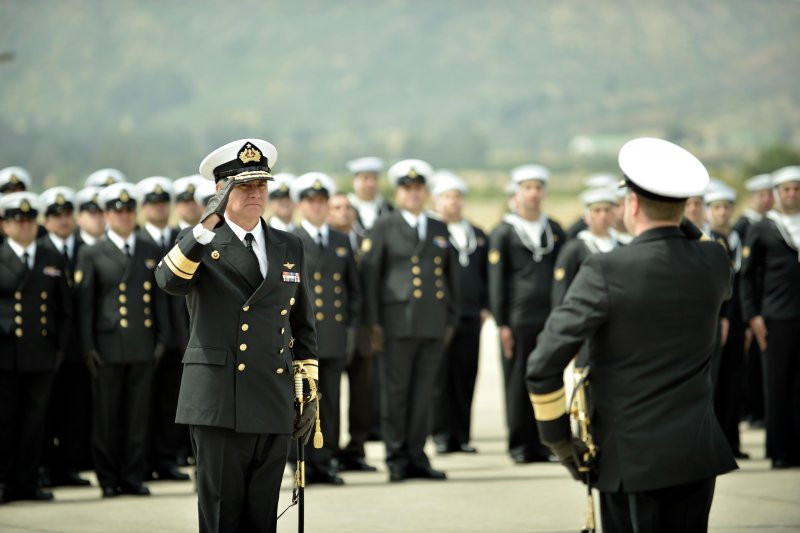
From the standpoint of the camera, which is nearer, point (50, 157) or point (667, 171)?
point (667, 171)

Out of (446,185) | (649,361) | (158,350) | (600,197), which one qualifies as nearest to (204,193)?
(158,350)

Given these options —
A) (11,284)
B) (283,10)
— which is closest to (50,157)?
(283,10)

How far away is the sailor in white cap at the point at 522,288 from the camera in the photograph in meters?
11.0

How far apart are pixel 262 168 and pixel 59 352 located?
13.4ft

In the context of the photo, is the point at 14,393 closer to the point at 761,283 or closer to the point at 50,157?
the point at 761,283

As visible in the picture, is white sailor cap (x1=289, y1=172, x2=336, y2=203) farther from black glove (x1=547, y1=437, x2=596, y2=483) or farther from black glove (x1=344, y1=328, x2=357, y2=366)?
black glove (x1=547, y1=437, x2=596, y2=483)

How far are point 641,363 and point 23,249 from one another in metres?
5.98

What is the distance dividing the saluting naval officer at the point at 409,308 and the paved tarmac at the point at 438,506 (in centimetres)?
43

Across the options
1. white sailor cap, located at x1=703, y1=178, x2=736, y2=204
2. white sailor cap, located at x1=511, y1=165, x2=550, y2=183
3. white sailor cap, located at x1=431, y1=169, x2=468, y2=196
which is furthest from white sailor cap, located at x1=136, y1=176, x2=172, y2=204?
white sailor cap, located at x1=703, y1=178, x2=736, y2=204

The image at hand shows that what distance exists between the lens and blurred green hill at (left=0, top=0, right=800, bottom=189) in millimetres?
124312

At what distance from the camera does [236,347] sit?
553 centimetres

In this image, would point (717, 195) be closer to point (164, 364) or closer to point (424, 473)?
point (424, 473)

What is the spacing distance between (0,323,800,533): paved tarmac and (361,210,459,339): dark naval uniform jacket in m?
1.30

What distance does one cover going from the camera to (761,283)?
10.7 metres
